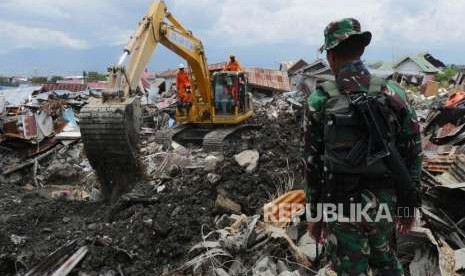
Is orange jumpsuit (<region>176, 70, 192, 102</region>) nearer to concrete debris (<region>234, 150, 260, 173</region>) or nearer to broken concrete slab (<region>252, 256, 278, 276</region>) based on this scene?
concrete debris (<region>234, 150, 260, 173</region>)

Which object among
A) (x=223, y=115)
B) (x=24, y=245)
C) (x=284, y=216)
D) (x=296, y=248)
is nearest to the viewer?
(x=296, y=248)

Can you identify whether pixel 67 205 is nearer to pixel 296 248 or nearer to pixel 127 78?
pixel 127 78

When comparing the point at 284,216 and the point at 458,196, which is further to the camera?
the point at 284,216

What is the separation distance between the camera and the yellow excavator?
23.4ft

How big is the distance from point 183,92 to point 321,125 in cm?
958

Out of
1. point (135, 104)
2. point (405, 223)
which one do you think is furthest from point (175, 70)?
point (405, 223)

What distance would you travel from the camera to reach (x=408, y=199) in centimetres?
292

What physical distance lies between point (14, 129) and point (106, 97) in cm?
654

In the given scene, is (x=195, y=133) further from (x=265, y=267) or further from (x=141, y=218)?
(x=265, y=267)

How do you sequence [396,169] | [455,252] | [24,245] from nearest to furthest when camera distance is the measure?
[396,169], [455,252], [24,245]

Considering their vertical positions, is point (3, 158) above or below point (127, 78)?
below

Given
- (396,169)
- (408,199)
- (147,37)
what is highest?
(147,37)

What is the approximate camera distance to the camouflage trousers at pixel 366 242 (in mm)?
2885

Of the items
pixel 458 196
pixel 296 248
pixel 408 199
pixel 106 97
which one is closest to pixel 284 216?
pixel 296 248
